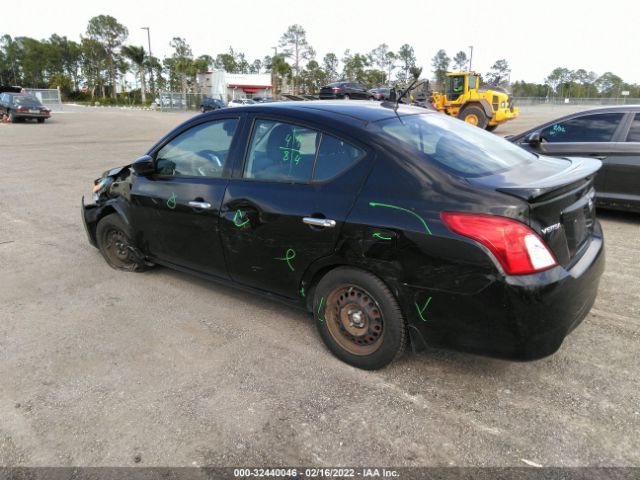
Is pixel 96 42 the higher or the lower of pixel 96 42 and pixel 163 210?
the higher

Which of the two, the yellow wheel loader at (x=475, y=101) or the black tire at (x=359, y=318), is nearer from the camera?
the black tire at (x=359, y=318)

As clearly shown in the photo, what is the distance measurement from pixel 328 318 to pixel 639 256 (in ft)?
12.2

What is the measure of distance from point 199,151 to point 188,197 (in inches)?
15.7

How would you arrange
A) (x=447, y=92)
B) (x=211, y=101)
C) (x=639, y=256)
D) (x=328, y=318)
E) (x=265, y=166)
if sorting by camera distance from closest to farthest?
(x=328, y=318) → (x=265, y=166) → (x=639, y=256) → (x=447, y=92) → (x=211, y=101)

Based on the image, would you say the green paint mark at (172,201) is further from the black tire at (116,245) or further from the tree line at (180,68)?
the tree line at (180,68)

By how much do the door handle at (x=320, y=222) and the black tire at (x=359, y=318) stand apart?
0.28 m

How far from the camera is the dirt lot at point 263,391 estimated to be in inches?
92.3

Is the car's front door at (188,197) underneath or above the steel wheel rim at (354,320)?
above

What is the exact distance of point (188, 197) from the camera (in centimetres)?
367

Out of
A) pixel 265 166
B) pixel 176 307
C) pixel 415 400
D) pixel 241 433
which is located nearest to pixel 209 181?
pixel 265 166

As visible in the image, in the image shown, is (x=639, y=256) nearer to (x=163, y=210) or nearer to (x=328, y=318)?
(x=328, y=318)

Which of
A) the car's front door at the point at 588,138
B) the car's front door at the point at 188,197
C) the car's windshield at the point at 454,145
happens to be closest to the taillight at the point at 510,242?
the car's windshield at the point at 454,145

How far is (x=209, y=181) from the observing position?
357cm

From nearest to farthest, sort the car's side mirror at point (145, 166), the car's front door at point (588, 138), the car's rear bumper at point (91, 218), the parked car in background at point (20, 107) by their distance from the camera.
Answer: the car's side mirror at point (145, 166) < the car's rear bumper at point (91, 218) < the car's front door at point (588, 138) < the parked car in background at point (20, 107)
